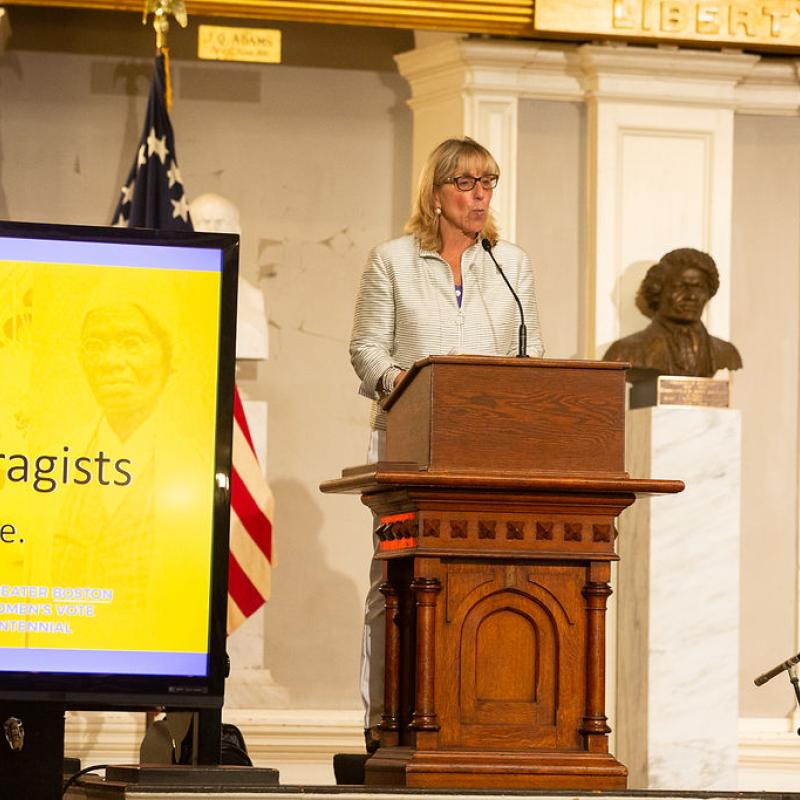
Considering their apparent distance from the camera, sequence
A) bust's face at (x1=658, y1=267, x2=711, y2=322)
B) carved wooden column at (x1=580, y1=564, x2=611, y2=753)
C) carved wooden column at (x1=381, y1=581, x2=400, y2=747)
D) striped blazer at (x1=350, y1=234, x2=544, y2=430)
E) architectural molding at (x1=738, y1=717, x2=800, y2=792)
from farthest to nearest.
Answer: architectural molding at (x1=738, y1=717, x2=800, y2=792) < bust's face at (x1=658, y1=267, x2=711, y2=322) < striped blazer at (x1=350, y1=234, x2=544, y2=430) < carved wooden column at (x1=381, y1=581, x2=400, y2=747) < carved wooden column at (x1=580, y1=564, x2=611, y2=753)

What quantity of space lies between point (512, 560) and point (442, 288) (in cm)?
105

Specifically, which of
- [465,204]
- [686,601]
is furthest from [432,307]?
[686,601]

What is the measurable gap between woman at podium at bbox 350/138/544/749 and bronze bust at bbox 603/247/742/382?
2.37 metres

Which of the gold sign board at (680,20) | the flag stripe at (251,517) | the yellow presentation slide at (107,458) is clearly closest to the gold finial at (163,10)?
the gold sign board at (680,20)

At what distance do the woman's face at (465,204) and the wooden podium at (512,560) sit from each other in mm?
775

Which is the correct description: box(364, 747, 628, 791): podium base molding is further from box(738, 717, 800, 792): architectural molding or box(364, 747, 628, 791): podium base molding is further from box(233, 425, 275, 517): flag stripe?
box(738, 717, 800, 792): architectural molding

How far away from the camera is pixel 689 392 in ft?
21.4

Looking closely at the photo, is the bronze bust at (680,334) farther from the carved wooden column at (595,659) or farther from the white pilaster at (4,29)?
the carved wooden column at (595,659)

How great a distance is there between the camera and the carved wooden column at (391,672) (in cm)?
365

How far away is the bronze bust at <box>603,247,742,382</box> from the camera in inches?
265

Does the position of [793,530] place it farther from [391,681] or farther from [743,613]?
[391,681]

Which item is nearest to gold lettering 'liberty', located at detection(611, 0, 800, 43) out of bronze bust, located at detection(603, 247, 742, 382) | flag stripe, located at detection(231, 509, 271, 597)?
bronze bust, located at detection(603, 247, 742, 382)

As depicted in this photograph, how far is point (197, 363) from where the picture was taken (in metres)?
2.97

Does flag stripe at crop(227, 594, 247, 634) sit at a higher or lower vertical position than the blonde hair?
lower
